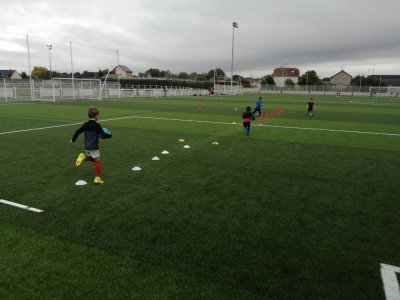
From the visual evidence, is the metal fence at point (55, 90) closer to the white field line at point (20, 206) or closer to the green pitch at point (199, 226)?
the green pitch at point (199, 226)

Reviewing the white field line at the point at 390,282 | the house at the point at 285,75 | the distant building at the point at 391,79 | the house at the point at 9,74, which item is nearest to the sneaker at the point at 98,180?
the white field line at the point at 390,282

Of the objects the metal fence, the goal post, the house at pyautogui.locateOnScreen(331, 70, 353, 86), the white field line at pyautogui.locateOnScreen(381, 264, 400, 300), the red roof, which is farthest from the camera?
the red roof

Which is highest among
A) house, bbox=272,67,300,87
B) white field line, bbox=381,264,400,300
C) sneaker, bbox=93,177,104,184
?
house, bbox=272,67,300,87

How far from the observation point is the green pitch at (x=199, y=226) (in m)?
3.74

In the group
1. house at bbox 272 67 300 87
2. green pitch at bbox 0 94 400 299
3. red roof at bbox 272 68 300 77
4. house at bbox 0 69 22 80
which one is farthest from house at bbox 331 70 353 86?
green pitch at bbox 0 94 400 299

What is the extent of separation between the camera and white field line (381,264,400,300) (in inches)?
143

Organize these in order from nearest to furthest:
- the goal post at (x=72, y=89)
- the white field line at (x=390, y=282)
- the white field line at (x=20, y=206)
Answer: the white field line at (x=390, y=282) → the white field line at (x=20, y=206) → the goal post at (x=72, y=89)

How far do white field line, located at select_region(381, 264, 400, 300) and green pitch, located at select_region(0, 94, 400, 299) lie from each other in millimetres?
62

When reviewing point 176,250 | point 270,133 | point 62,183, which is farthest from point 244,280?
point 270,133

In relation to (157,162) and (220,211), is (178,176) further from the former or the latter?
(220,211)

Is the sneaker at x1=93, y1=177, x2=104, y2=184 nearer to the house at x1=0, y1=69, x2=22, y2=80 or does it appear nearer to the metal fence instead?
the metal fence

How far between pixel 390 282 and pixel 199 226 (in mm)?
2567

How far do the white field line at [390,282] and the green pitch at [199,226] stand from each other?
0.20ft

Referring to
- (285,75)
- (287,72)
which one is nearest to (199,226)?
(285,75)
